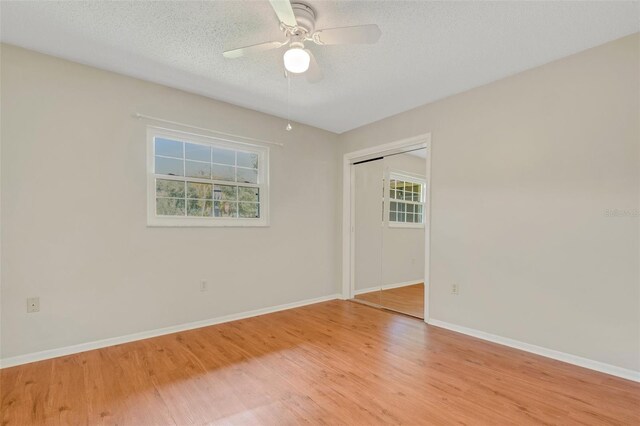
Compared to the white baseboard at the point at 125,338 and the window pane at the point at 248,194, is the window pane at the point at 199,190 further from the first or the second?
the white baseboard at the point at 125,338

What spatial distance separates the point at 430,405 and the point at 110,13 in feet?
10.7

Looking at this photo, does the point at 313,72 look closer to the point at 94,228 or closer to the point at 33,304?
the point at 94,228

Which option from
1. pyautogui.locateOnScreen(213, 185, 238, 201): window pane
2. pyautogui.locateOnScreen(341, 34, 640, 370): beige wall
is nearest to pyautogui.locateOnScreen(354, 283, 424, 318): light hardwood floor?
pyautogui.locateOnScreen(341, 34, 640, 370): beige wall

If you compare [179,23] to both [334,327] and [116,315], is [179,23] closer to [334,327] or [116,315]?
[116,315]

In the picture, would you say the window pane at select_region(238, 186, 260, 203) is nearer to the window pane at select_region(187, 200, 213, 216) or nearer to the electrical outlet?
the window pane at select_region(187, 200, 213, 216)

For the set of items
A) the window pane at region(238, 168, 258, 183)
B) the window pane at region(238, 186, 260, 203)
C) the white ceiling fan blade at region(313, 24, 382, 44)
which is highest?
the white ceiling fan blade at region(313, 24, 382, 44)

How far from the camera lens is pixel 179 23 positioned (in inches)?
81.5

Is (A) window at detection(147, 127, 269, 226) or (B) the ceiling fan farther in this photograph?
(A) window at detection(147, 127, 269, 226)

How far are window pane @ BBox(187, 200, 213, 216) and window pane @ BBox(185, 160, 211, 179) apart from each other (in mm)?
287

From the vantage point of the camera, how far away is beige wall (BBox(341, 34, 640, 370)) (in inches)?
86.8

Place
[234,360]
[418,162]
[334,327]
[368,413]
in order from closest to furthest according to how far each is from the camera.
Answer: [368,413]
[234,360]
[334,327]
[418,162]

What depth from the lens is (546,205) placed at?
2557 mm

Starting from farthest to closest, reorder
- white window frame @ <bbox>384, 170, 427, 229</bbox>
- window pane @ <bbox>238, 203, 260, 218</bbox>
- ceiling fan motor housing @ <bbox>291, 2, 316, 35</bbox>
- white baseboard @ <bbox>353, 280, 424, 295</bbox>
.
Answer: white baseboard @ <bbox>353, 280, 424, 295</bbox> → white window frame @ <bbox>384, 170, 427, 229</bbox> → window pane @ <bbox>238, 203, 260, 218</bbox> → ceiling fan motor housing @ <bbox>291, 2, 316, 35</bbox>

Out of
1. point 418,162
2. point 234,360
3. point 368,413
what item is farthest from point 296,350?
point 418,162
